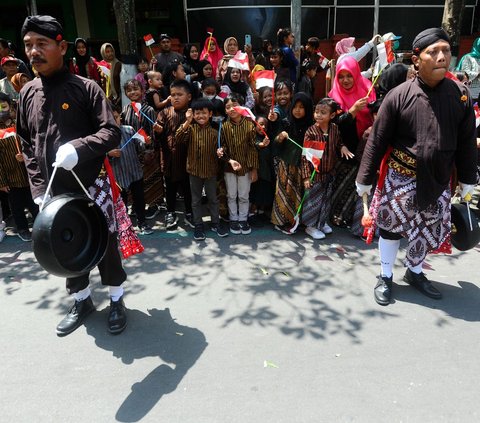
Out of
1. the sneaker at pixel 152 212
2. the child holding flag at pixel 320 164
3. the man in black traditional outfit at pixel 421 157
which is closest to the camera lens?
the man in black traditional outfit at pixel 421 157

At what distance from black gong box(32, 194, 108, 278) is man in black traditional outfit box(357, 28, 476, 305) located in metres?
2.01

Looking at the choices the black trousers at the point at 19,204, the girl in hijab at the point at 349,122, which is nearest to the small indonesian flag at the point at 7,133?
the black trousers at the point at 19,204

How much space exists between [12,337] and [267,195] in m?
3.05

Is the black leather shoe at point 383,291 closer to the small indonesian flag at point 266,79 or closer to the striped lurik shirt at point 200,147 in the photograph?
the striped lurik shirt at point 200,147

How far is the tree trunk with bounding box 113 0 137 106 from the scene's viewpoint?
6.61m

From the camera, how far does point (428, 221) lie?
127 inches

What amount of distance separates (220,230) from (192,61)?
3.95 metres

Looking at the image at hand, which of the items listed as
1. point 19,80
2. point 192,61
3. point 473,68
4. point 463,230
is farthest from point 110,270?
point 473,68

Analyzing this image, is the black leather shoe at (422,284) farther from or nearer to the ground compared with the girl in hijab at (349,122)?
nearer to the ground

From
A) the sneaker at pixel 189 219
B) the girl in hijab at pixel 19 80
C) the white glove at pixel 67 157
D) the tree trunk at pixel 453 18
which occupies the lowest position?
the sneaker at pixel 189 219

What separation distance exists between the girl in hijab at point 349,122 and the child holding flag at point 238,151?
0.97m

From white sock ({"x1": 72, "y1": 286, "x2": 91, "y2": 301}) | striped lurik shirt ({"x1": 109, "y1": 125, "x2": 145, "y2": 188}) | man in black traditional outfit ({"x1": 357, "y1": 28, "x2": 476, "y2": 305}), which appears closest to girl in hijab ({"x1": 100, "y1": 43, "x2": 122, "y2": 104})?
striped lurik shirt ({"x1": 109, "y1": 125, "x2": 145, "y2": 188})

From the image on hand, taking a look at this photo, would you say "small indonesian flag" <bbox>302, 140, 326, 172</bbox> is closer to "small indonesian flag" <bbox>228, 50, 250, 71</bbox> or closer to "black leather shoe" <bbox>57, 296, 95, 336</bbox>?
"small indonesian flag" <bbox>228, 50, 250, 71</bbox>

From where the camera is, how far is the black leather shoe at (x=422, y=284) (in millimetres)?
3384
